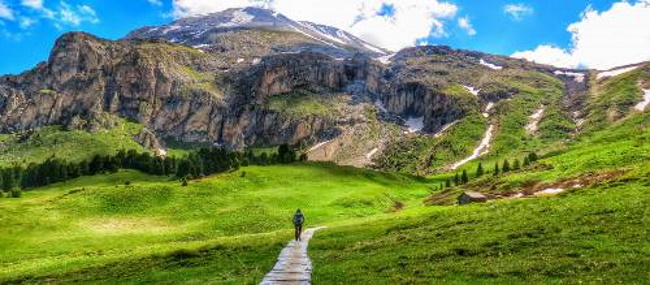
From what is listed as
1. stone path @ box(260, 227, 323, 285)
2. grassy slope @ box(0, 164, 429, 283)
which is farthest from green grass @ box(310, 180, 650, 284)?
grassy slope @ box(0, 164, 429, 283)

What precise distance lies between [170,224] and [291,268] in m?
64.1

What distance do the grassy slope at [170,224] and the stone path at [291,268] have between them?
1207mm

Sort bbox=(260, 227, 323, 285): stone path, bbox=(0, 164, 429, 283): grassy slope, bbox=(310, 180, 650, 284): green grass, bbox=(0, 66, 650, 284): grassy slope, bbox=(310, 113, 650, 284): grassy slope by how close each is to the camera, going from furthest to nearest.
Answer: bbox=(0, 164, 429, 283): grassy slope < bbox=(260, 227, 323, 285): stone path < bbox=(0, 66, 650, 284): grassy slope < bbox=(310, 113, 650, 284): grassy slope < bbox=(310, 180, 650, 284): green grass

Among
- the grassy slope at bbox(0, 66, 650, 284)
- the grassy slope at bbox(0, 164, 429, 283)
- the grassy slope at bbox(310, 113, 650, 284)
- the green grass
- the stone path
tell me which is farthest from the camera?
the grassy slope at bbox(0, 164, 429, 283)

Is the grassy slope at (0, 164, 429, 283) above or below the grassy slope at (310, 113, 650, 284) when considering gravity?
below

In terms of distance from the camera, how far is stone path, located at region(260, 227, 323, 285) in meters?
31.9

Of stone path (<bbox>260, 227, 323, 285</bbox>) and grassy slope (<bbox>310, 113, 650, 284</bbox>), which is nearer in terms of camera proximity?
grassy slope (<bbox>310, 113, 650, 284</bbox>)

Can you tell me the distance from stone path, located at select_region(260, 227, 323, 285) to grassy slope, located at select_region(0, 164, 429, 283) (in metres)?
1.21

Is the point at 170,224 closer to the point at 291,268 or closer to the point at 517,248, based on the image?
the point at 291,268

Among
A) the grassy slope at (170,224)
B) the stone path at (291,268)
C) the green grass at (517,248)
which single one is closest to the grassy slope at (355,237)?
the green grass at (517,248)

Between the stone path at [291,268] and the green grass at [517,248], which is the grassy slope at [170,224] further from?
the green grass at [517,248]

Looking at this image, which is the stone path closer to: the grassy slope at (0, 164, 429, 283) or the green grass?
the green grass

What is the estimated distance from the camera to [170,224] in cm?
9644

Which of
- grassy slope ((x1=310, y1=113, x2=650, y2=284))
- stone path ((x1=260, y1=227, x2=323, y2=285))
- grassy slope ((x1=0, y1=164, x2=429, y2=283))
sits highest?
grassy slope ((x1=310, y1=113, x2=650, y2=284))
